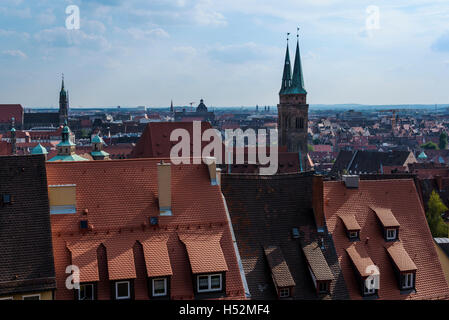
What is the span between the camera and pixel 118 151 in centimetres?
13825

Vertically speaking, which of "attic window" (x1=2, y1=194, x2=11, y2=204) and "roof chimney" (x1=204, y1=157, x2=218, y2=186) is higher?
"roof chimney" (x1=204, y1=157, x2=218, y2=186)

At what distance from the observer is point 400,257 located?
886 inches

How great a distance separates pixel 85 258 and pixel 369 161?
91.4m

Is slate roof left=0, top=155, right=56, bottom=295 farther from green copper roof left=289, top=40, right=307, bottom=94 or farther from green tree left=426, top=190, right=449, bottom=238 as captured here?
green copper roof left=289, top=40, right=307, bottom=94

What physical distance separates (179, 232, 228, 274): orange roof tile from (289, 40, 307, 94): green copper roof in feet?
277

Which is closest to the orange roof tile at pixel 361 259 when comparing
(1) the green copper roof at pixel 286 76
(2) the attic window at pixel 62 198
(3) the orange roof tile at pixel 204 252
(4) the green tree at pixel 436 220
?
(3) the orange roof tile at pixel 204 252

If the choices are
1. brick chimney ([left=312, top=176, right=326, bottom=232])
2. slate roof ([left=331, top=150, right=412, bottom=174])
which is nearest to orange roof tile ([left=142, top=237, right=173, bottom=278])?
brick chimney ([left=312, top=176, right=326, bottom=232])

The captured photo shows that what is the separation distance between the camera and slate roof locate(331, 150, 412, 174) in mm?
101438

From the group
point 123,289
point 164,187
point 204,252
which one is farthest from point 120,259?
point 164,187

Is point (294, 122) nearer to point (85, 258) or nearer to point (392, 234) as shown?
point (392, 234)

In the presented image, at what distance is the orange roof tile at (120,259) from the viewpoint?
17875 millimetres

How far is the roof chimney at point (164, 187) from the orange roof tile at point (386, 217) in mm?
9986

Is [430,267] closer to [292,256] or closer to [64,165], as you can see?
[292,256]
